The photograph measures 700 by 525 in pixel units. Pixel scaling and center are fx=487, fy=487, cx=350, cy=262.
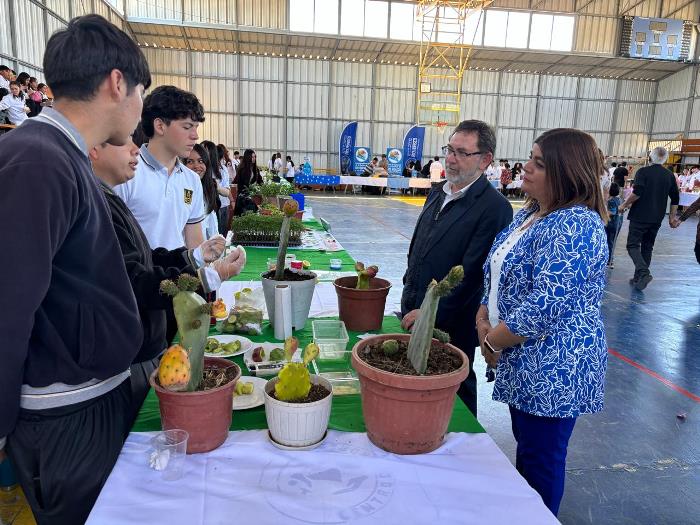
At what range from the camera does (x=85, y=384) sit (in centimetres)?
113

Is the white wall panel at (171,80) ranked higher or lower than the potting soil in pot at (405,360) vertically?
higher

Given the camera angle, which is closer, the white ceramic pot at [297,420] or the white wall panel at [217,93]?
the white ceramic pot at [297,420]

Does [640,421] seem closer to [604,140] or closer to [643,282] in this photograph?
[643,282]

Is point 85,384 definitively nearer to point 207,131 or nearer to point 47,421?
point 47,421

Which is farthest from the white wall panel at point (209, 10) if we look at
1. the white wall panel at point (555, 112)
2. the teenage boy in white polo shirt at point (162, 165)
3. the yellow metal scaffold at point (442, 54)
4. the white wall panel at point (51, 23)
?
the teenage boy in white polo shirt at point (162, 165)

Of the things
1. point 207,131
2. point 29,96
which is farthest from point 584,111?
point 29,96

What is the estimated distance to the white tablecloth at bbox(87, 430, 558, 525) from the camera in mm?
942

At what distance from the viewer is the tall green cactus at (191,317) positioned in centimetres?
101

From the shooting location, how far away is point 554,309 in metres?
1.39

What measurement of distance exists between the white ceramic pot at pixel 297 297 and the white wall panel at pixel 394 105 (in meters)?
18.5

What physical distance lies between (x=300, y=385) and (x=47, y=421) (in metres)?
0.58

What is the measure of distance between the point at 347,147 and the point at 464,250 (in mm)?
16878

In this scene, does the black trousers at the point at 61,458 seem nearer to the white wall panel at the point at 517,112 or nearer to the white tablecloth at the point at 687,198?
the white tablecloth at the point at 687,198

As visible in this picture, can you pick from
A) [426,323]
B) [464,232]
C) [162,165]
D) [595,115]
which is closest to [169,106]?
[162,165]
